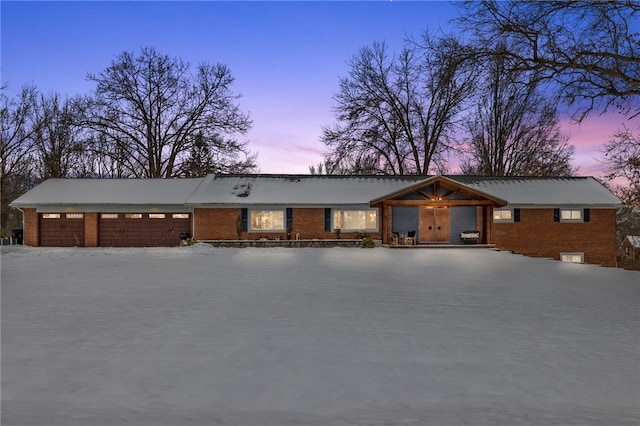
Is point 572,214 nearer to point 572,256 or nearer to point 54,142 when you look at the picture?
point 572,256

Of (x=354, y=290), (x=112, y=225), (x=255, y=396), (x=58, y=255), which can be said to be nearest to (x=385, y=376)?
(x=255, y=396)

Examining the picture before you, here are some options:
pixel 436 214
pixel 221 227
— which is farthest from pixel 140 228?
pixel 436 214

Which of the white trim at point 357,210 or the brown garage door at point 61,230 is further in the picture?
the brown garage door at point 61,230

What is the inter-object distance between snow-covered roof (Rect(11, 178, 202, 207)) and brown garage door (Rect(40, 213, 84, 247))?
3.60 ft

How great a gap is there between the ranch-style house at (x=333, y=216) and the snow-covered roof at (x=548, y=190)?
0.08 metres

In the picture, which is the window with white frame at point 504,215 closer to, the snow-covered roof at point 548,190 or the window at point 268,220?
the snow-covered roof at point 548,190

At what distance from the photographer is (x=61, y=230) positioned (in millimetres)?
26469

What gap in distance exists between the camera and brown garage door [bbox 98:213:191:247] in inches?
1048

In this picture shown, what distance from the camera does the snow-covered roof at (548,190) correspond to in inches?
1025

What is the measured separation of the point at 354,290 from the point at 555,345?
5569 millimetres

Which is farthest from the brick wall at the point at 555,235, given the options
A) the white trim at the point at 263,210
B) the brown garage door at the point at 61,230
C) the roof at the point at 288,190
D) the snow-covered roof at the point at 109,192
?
the brown garage door at the point at 61,230

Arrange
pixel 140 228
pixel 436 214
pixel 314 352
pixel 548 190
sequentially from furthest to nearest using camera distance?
1. pixel 548 190
2. pixel 436 214
3. pixel 140 228
4. pixel 314 352

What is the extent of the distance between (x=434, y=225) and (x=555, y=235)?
7.75 meters

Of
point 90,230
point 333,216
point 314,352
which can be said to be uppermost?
point 333,216
